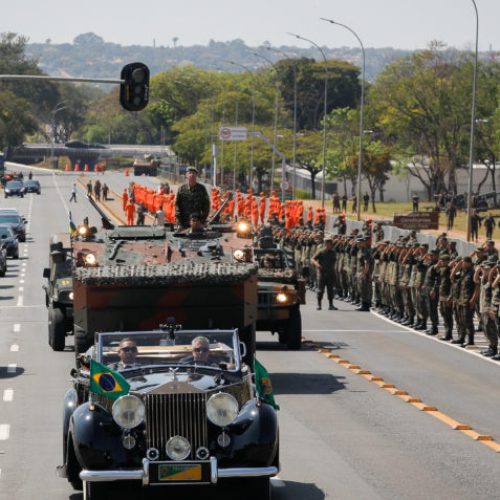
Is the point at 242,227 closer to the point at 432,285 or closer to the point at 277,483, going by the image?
the point at 432,285

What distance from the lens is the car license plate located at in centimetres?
1266

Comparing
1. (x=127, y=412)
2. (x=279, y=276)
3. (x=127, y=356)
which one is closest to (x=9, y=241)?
(x=279, y=276)

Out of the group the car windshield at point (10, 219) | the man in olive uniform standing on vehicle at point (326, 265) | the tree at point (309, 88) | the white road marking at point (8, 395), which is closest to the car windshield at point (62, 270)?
the white road marking at point (8, 395)

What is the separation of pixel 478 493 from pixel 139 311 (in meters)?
5.59

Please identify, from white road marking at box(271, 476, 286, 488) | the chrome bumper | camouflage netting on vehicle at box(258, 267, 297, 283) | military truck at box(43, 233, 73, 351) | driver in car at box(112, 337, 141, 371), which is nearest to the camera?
the chrome bumper

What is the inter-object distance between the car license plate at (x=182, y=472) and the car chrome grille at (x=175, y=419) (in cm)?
13

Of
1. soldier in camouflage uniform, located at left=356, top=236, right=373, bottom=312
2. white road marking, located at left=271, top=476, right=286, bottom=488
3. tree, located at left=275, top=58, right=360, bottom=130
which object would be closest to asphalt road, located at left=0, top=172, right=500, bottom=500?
white road marking, located at left=271, top=476, right=286, bottom=488

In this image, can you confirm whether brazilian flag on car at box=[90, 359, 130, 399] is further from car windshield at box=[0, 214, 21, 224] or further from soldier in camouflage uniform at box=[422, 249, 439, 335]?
car windshield at box=[0, 214, 21, 224]

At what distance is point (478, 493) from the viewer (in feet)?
46.6

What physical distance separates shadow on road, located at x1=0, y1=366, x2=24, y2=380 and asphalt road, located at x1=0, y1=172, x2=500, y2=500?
0.06 ft

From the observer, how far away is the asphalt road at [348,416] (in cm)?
1474

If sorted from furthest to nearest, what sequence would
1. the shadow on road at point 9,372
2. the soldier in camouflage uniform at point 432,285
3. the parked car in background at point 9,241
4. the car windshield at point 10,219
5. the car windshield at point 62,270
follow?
the car windshield at point 10,219, the parked car in background at point 9,241, the soldier in camouflage uniform at point 432,285, the car windshield at point 62,270, the shadow on road at point 9,372

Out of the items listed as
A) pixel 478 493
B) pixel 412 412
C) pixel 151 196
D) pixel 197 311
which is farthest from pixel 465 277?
pixel 151 196

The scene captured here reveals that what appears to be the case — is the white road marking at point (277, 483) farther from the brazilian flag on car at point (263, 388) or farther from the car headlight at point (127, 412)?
the car headlight at point (127, 412)
